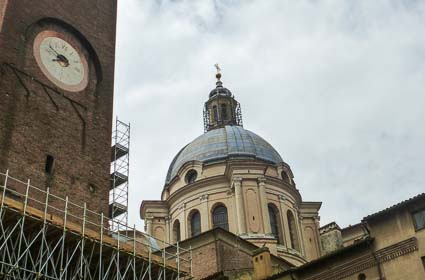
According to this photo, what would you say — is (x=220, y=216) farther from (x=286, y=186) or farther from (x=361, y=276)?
(x=361, y=276)

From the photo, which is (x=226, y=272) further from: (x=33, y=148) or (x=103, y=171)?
(x=33, y=148)

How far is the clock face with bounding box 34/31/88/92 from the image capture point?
2486cm

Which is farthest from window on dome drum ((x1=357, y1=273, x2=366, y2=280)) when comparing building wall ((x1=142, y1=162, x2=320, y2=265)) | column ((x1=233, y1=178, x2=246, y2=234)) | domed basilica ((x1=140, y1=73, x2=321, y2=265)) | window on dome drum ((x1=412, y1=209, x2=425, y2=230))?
column ((x1=233, y1=178, x2=246, y2=234))

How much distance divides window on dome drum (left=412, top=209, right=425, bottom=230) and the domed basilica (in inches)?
702

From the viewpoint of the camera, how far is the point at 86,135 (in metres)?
24.8

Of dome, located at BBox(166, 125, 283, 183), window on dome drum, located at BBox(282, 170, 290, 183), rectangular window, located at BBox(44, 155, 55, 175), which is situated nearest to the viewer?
rectangular window, located at BBox(44, 155, 55, 175)

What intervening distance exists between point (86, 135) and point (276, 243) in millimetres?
18027

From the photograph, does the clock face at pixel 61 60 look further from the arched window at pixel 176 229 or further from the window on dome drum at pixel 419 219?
the arched window at pixel 176 229

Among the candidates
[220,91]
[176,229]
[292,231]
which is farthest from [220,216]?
[220,91]

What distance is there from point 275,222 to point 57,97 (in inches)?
814

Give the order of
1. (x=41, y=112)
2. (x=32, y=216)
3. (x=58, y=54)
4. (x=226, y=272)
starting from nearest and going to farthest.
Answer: (x=32, y=216) < (x=41, y=112) < (x=58, y=54) < (x=226, y=272)

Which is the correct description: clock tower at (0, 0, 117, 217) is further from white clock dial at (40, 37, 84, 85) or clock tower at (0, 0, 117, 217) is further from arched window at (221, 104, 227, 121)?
arched window at (221, 104, 227, 121)

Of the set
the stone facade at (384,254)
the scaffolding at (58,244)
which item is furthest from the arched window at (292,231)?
the scaffolding at (58,244)

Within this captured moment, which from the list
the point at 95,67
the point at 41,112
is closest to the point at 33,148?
the point at 41,112
